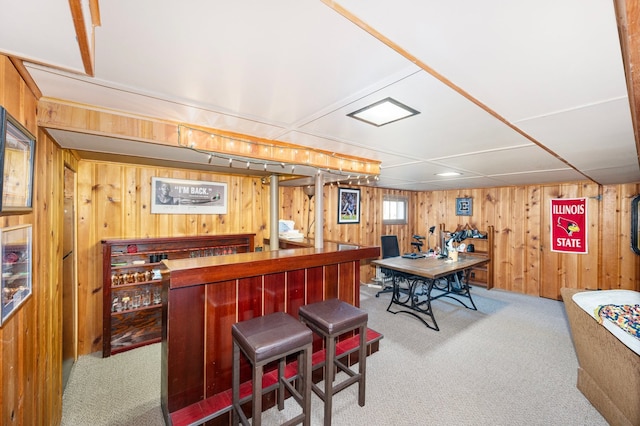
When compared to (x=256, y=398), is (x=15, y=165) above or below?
above

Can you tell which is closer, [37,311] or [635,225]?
[37,311]

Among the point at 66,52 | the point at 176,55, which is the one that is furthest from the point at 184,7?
the point at 66,52

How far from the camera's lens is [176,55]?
100 centimetres

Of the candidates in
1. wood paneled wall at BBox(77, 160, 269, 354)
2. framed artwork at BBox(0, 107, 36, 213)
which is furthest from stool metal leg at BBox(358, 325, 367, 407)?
wood paneled wall at BBox(77, 160, 269, 354)

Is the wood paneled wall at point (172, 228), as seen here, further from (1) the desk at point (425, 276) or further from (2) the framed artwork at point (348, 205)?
(1) the desk at point (425, 276)

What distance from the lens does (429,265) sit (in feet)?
12.4

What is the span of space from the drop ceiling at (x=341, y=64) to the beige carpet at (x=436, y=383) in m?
2.10

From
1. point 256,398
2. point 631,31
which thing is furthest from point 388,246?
point 631,31

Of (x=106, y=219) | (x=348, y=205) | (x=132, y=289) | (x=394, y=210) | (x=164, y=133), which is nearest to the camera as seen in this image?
(x=164, y=133)

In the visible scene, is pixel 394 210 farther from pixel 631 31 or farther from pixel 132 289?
pixel 631 31

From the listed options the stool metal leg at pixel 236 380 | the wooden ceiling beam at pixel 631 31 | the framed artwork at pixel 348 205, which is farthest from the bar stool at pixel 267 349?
the framed artwork at pixel 348 205

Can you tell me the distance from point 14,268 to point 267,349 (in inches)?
47.8

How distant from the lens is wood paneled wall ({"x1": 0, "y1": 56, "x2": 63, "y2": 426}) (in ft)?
3.29

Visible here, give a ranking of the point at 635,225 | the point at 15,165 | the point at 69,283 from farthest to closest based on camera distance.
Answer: the point at 635,225, the point at 69,283, the point at 15,165
